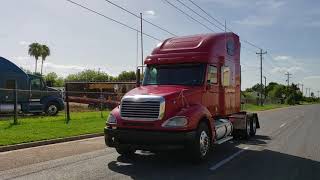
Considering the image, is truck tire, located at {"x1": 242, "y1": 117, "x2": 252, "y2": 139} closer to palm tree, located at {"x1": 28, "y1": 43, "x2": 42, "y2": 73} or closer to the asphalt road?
the asphalt road

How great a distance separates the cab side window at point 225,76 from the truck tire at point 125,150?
11.8ft

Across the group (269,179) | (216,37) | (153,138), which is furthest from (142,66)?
(269,179)

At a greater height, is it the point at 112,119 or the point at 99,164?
the point at 112,119

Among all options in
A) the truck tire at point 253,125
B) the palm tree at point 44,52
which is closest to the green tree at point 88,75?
the palm tree at point 44,52

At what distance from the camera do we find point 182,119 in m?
10.6

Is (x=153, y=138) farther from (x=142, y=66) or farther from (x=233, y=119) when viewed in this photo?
(x=233, y=119)

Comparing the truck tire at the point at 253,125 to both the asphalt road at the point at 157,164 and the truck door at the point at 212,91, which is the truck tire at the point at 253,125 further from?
the truck door at the point at 212,91

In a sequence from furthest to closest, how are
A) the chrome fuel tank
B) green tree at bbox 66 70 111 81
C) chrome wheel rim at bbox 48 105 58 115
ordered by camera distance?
green tree at bbox 66 70 111 81
chrome wheel rim at bbox 48 105 58 115
the chrome fuel tank

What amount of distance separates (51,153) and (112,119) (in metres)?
2.55

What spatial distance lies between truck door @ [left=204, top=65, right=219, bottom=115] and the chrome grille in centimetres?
214

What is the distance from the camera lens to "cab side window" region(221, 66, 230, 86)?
13.7 m

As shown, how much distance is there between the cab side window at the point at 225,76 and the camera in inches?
540

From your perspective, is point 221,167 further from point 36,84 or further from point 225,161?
point 36,84

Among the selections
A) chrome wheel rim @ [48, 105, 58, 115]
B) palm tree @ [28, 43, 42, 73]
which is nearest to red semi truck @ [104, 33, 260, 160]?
chrome wheel rim @ [48, 105, 58, 115]
